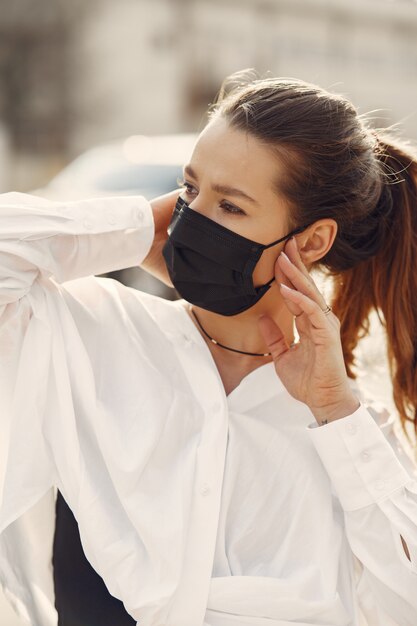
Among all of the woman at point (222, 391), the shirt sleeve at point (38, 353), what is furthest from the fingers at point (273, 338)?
the shirt sleeve at point (38, 353)

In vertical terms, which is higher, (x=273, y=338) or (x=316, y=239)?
(x=316, y=239)

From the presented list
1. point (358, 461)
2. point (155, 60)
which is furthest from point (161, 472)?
point (155, 60)

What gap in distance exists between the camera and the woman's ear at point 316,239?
8.45 ft

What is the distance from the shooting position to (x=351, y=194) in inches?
101

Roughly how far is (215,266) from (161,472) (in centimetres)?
60

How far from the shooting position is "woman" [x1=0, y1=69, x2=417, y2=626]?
2.14m

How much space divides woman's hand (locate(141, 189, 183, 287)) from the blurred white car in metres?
4.29

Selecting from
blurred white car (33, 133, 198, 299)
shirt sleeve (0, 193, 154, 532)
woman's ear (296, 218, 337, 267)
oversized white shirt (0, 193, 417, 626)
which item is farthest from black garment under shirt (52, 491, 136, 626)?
blurred white car (33, 133, 198, 299)

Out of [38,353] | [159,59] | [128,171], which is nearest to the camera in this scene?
[38,353]

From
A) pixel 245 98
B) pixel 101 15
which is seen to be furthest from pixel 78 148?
pixel 245 98

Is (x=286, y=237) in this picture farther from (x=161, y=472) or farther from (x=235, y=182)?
(x=161, y=472)

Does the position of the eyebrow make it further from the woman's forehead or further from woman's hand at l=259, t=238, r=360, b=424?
woman's hand at l=259, t=238, r=360, b=424

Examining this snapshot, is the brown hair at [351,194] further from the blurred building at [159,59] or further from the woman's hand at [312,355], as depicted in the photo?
the blurred building at [159,59]

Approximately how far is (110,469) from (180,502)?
0.18 m
